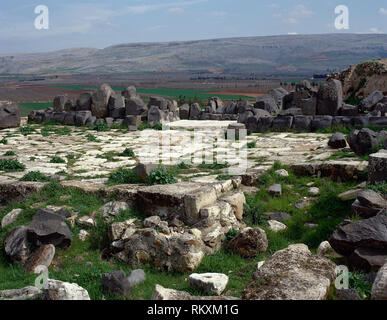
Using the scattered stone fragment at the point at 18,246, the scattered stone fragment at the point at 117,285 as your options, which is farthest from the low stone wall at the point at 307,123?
the scattered stone fragment at the point at 117,285

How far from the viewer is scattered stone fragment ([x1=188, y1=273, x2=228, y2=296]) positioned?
4.90 meters

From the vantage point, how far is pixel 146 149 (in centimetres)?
1248

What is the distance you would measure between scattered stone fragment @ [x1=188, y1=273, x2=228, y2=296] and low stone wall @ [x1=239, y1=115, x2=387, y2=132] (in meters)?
10.5

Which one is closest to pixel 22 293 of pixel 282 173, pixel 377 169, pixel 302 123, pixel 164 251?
pixel 164 251

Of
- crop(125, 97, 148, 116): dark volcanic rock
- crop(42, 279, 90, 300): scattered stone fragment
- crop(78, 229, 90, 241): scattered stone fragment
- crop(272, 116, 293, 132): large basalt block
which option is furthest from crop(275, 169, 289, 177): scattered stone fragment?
crop(125, 97, 148, 116): dark volcanic rock

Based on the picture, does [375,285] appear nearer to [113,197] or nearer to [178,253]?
[178,253]

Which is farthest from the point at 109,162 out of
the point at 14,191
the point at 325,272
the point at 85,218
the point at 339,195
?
the point at 325,272

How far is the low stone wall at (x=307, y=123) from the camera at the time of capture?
1411 cm

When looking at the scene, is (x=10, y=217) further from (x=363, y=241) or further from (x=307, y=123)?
(x=307, y=123)

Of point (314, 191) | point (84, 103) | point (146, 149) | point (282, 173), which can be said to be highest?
point (84, 103)

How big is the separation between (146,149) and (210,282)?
7.88 meters

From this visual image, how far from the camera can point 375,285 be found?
4.23m

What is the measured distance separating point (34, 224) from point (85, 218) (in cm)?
81

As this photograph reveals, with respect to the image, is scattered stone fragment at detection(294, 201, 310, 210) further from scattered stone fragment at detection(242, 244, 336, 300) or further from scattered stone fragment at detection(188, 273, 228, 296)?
scattered stone fragment at detection(188, 273, 228, 296)
